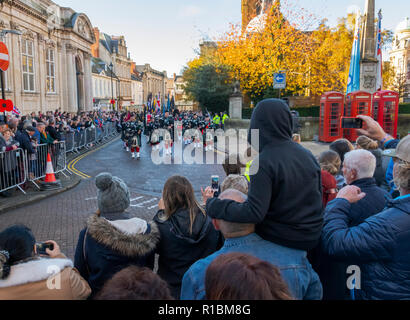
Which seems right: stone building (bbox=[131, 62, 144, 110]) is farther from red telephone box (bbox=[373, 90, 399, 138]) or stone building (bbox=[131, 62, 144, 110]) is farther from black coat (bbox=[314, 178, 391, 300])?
black coat (bbox=[314, 178, 391, 300])

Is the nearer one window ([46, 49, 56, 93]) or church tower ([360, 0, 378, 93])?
church tower ([360, 0, 378, 93])

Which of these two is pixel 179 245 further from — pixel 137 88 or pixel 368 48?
pixel 137 88

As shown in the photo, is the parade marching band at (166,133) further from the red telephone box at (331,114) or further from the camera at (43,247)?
the camera at (43,247)

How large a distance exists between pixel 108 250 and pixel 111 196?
538mm

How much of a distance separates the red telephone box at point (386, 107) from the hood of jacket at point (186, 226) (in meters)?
18.0

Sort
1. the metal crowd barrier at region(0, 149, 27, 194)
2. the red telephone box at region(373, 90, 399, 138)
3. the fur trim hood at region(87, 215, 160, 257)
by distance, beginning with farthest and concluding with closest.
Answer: the red telephone box at region(373, 90, 399, 138)
the metal crowd barrier at region(0, 149, 27, 194)
the fur trim hood at region(87, 215, 160, 257)

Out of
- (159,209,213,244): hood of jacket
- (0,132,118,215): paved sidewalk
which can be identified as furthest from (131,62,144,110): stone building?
(159,209,213,244): hood of jacket

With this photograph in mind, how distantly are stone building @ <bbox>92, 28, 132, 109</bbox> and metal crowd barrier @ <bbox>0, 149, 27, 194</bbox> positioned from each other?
2335 inches

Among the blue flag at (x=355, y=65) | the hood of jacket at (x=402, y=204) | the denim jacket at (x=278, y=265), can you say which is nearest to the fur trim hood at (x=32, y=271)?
the denim jacket at (x=278, y=265)

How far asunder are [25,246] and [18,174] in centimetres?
831

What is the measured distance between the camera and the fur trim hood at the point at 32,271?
6.79 feet

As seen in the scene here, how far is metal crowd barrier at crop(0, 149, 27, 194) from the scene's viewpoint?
29.2ft
